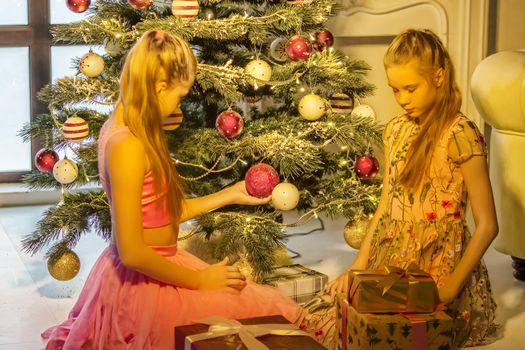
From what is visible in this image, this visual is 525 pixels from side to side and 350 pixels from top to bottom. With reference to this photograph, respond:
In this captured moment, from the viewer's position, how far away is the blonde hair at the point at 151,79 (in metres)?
2.17

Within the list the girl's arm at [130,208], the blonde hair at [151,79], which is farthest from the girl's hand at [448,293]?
the blonde hair at [151,79]

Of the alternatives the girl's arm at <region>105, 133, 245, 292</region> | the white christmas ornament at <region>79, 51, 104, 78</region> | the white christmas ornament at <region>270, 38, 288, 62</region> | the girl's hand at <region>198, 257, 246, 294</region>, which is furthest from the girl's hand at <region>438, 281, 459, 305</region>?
the white christmas ornament at <region>79, 51, 104, 78</region>

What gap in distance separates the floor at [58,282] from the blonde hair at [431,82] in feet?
1.82

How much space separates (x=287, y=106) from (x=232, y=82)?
29cm

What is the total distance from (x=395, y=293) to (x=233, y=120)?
0.99 metres

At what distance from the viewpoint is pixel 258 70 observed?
2777 mm

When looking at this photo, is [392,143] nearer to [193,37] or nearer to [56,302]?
[193,37]

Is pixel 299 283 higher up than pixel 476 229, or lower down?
lower down

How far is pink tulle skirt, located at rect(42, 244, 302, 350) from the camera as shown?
2146mm

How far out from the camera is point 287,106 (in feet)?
9.89

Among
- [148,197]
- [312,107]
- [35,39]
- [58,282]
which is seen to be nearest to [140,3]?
[312,107]

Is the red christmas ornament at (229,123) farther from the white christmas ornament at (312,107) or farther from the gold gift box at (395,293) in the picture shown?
the gold gift box at (395,293)

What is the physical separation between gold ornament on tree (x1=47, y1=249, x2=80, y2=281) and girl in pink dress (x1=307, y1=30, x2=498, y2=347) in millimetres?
874

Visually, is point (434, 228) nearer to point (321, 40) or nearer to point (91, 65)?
point (321, 40)
